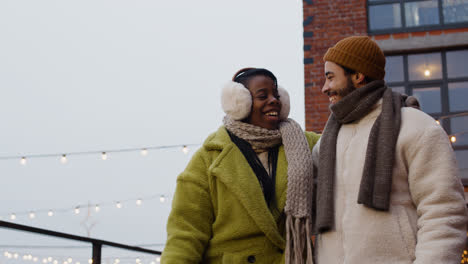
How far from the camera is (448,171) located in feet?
6.48

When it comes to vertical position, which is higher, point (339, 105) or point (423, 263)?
point (339, 105)

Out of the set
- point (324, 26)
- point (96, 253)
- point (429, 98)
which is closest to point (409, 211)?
point (96, 253)

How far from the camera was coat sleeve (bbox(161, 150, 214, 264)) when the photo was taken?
2.56 meters

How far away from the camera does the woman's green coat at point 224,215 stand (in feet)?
8.35

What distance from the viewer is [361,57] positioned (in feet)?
7.54

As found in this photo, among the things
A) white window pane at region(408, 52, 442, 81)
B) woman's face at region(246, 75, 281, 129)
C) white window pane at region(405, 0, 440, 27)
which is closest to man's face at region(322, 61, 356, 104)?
woman's face at region(246, 75, 281, 129)

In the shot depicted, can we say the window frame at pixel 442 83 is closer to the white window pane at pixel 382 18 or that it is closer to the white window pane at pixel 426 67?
the white window pane at pixel 426 67

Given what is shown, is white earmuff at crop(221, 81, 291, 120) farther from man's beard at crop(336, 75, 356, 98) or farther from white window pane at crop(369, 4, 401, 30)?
white window pane at crop(369, 4, 401, 30)

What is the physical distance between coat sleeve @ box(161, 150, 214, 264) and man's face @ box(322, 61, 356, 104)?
2.51 ft

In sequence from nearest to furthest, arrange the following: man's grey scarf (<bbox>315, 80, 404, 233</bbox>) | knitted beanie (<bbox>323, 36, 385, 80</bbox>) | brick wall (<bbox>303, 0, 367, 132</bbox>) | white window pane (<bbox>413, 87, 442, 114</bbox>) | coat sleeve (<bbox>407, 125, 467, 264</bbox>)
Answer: coat sleeve (<bbox>407, 125, 467, 264</bbox>) → man's grey scarf (<bbox>315, 80, 404, 233</bbox>) → knitted beanie (<bbox>323, 36, 385, 80</bbox>) → brick wall (<bbox>303, 0, 367, 132</bbox>) → white window pane (<bbox>413, 87, 442, 114</bbox>)

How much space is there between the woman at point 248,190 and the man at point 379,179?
0.69 feet

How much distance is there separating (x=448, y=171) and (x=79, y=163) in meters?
50.1

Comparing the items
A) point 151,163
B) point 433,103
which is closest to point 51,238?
point 433,103

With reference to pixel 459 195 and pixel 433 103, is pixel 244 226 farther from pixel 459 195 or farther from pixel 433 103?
pixel 433 103
